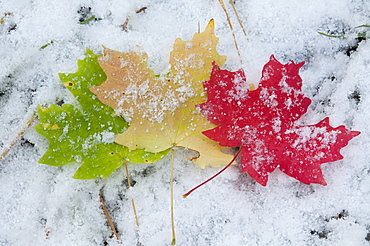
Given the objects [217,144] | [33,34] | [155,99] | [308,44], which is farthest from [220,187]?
[33,34]

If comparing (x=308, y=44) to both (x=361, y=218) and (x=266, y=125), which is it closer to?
(x=266, y=125)

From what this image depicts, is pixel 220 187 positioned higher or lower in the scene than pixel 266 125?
lower

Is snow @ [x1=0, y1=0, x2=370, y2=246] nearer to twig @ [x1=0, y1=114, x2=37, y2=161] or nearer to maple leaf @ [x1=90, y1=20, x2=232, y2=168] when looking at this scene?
twig @ [x1=0, y1=114, x2=37, y2=161]

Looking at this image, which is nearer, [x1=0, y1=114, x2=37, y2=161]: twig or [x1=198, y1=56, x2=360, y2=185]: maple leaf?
[x1=198, y1=56, x2=360, y2=185]: maple leaf

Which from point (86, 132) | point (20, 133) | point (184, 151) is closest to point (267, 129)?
point (184, 151)

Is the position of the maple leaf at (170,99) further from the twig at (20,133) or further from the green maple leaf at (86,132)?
the twig at (20,133)

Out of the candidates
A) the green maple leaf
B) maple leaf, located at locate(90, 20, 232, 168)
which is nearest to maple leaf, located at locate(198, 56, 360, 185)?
maple leaf, located at locate(90, 20, 232, 168)

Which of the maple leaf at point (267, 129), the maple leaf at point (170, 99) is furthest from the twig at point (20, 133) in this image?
the maple leaf at point (267, 129)
